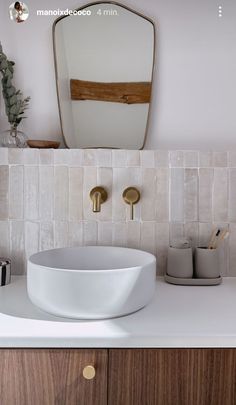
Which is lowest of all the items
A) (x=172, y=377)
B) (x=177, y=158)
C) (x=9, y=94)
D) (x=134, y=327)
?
(x=172, y=377)

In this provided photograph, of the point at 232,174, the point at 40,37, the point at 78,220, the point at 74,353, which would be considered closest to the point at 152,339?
the point at 74,353

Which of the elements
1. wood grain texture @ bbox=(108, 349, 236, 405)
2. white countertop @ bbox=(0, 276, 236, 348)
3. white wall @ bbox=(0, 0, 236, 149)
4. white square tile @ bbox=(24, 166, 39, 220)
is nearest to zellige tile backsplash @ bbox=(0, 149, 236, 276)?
white square tile @ bbox=(24, 166, 39, 220)

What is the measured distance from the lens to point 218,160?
4.52 ft

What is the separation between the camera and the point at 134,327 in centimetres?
91

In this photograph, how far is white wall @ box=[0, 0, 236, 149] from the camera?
141 cm

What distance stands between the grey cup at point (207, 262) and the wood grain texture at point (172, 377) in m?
0.43

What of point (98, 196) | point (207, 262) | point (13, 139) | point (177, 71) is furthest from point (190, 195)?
point (13, 139)

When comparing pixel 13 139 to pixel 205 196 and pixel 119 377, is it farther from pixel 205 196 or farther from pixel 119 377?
pixel 119 377

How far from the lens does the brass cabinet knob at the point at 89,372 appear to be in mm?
871

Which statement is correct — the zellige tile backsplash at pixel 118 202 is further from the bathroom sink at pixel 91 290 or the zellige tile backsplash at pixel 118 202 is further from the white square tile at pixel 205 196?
the bathroom sink at pixel 91 290

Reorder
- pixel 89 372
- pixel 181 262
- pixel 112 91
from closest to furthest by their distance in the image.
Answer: pixel 89 372 → pixel 181 262 → pixel 112 91

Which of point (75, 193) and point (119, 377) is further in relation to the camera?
point (75, 193)

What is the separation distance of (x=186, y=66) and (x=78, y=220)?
2.46ft

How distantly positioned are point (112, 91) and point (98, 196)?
440 mm
